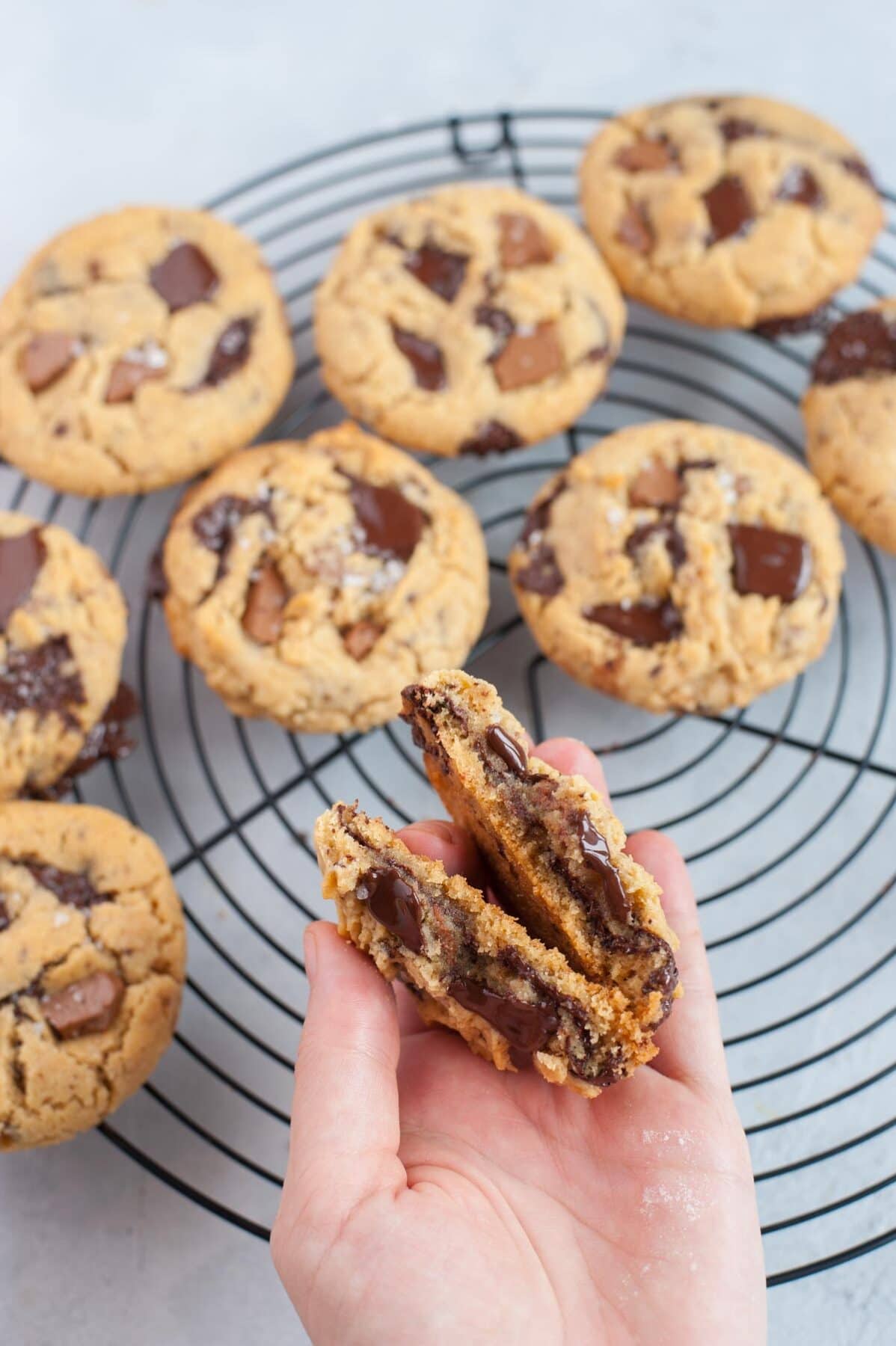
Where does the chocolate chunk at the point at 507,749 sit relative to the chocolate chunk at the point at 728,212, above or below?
below

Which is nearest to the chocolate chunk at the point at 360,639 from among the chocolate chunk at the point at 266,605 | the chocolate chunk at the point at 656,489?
the chocolate chunk at the point at 266,605

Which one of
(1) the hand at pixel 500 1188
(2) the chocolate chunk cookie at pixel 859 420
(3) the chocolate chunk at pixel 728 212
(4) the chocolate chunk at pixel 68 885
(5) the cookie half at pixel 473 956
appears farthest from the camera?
(3) the chocolate chunk at pixel 728 212

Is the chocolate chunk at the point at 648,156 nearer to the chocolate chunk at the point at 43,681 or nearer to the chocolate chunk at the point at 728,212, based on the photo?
the chocolate chunk at the point at 728,212

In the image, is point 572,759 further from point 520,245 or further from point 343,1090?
point 520,245

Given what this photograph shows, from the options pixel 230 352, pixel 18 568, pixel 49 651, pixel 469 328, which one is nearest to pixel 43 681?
pixel 49 651

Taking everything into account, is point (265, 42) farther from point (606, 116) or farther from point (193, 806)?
point (193, 806)

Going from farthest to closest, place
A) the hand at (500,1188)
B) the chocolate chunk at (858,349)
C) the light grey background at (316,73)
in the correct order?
the light grey background at (316,73) < the chocolate chunk at (858,349) < the hand at (500,1188)

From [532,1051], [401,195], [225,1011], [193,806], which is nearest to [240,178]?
[401,195]
